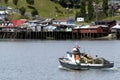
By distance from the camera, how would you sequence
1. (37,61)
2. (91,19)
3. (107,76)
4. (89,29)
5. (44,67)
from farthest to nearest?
(91,19) → (89,29) → (37,61) → (44,67) → (107,76)

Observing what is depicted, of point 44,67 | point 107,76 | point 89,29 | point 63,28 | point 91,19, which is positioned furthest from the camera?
point 91,19

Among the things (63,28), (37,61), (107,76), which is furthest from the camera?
(63,28)

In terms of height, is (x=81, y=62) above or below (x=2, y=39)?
above

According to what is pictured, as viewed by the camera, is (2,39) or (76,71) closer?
(76,71)

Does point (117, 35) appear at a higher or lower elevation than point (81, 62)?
lower

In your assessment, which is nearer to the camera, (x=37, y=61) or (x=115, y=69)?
(x=115, y=69)

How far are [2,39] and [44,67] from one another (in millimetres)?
95798

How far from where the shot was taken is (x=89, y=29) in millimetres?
161000

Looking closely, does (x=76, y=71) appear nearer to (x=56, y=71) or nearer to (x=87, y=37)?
(x=56, y=71)

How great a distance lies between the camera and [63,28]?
172 metres

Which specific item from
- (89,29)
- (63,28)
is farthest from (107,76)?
(63,28)

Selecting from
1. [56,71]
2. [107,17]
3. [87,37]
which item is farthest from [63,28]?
[56,71]

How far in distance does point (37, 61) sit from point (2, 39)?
8585 cm

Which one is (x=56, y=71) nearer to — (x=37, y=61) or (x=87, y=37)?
(x=37, y=61)
